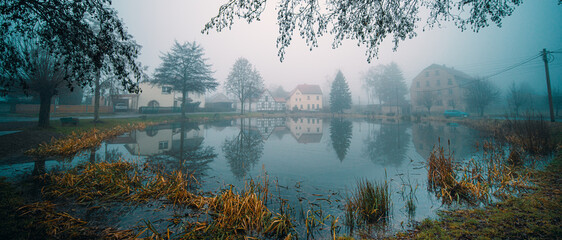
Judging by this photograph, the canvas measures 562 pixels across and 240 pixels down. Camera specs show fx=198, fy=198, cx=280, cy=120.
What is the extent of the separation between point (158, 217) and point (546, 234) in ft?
19.6

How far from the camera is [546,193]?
4.25m

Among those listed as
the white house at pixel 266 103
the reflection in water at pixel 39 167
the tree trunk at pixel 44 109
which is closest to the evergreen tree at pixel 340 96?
the white house at pixel 266 103

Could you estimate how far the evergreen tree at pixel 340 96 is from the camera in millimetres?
51062

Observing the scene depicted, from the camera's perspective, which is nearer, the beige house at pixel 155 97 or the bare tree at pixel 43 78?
the bare tree at pixel 43 78

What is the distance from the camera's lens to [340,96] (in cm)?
5122

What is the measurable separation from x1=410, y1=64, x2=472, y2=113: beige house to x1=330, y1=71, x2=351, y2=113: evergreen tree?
15351 mm

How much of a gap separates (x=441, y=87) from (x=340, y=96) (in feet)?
82.8

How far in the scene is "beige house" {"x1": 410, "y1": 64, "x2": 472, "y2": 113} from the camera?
153 ft

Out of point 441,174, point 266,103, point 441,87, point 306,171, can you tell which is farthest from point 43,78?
point 441,87

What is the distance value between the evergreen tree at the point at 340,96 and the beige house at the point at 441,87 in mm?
15351

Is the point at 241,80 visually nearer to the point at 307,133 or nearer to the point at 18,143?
the point at 307,133

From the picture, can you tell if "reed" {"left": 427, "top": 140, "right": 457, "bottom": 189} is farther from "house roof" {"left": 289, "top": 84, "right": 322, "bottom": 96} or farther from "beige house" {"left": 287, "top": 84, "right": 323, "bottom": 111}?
"house roof" {"left": 289, "top": 84, "right": 322, "bottom": 96}

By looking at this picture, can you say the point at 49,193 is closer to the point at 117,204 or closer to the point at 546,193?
the point at 117,204

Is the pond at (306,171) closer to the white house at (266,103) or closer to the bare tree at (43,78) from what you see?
the bare tree at (43,78)
